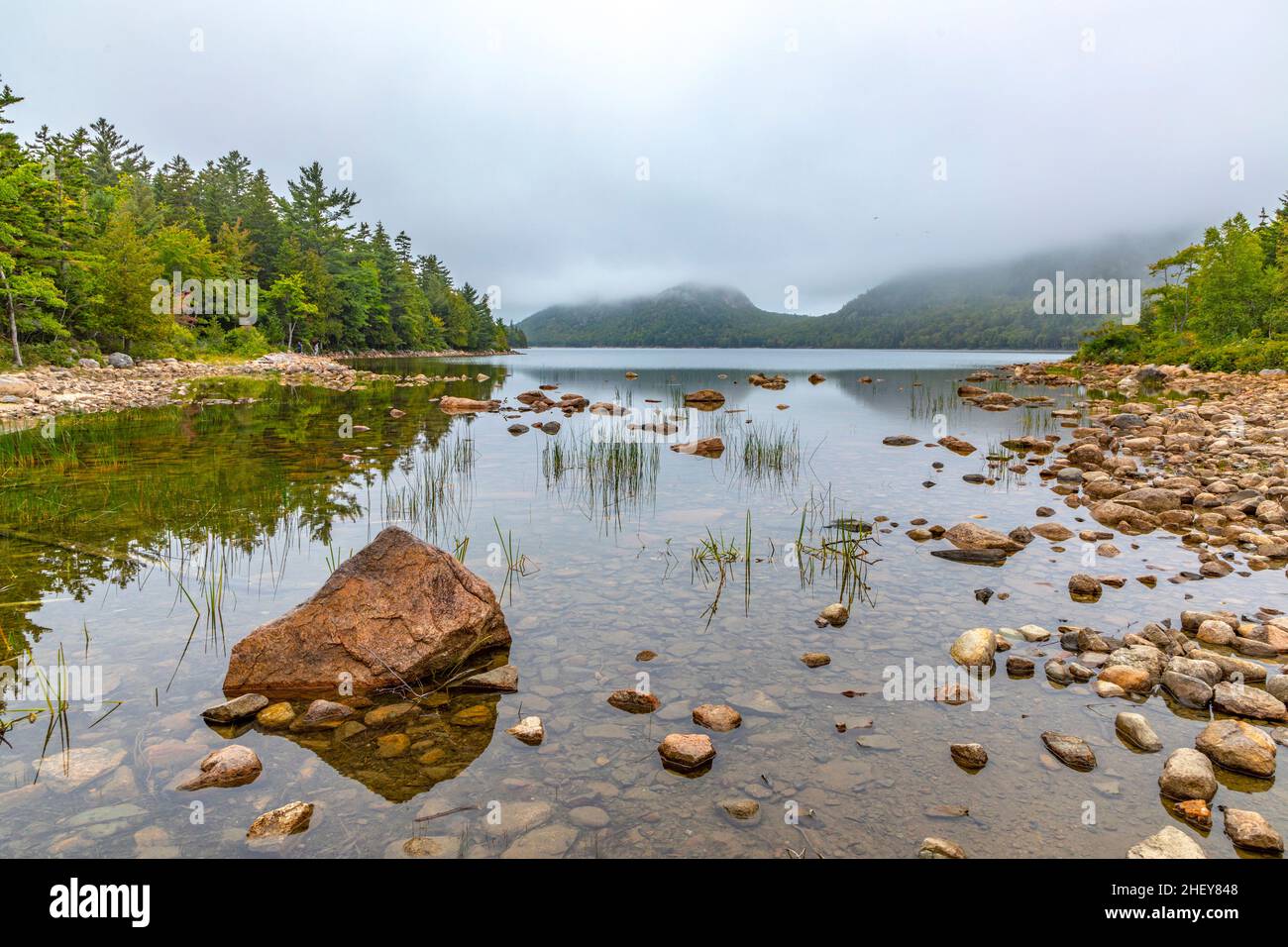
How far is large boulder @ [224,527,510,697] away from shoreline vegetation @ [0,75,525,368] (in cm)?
4234

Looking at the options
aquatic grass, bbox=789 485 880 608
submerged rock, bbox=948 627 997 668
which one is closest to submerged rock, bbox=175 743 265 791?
submerged rock, bbox=948 627 997 668

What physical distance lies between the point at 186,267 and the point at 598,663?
74330 mm

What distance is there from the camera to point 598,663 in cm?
662

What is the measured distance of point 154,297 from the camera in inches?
1946

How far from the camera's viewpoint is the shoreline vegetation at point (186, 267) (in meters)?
38.7

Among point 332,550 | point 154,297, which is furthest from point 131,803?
point 154,297

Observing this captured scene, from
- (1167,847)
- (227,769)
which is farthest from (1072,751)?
(227,769)

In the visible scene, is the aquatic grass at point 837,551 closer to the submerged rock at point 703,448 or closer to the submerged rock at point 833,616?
the submerged rock at point 833,616

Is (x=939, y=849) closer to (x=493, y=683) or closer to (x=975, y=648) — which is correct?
(x=975, y=648)

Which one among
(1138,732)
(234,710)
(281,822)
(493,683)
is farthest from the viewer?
(493,683)

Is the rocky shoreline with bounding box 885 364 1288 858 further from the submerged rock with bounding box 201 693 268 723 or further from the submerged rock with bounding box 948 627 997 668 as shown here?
the submerged rock with bounding box 201 693 268 723

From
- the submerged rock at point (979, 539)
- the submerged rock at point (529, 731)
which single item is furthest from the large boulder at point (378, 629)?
the submerged rock at point (979, 539)
